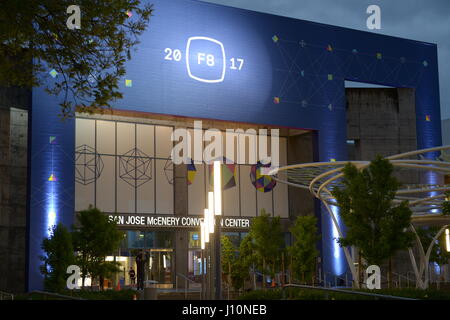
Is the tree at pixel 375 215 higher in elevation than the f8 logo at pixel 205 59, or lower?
lower

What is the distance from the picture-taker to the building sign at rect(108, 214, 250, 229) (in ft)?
150

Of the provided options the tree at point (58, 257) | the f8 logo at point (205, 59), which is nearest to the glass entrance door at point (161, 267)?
the f8 logo at point (205, 59)

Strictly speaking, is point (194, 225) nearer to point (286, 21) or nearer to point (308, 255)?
point (308, 255)

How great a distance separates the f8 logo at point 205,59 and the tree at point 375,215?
64.5ft

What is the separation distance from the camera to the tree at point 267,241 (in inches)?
1687

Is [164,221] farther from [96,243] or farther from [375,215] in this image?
[375,215]

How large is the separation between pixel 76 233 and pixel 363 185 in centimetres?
1493

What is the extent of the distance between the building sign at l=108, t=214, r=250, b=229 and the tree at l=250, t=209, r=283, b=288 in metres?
4.40

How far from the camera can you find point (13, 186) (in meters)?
42.2

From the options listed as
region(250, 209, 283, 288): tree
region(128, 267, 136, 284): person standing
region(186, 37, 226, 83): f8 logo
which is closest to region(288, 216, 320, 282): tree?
region(250, 209, 283, 288): tree

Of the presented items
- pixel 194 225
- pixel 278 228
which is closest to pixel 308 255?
pixel 278 228

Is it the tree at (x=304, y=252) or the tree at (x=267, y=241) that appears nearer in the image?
the tree at (x=304, y=252)

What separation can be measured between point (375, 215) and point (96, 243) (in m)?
14.1

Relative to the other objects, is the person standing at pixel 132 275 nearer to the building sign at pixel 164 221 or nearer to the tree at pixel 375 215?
the building sign at pixel 164 221
